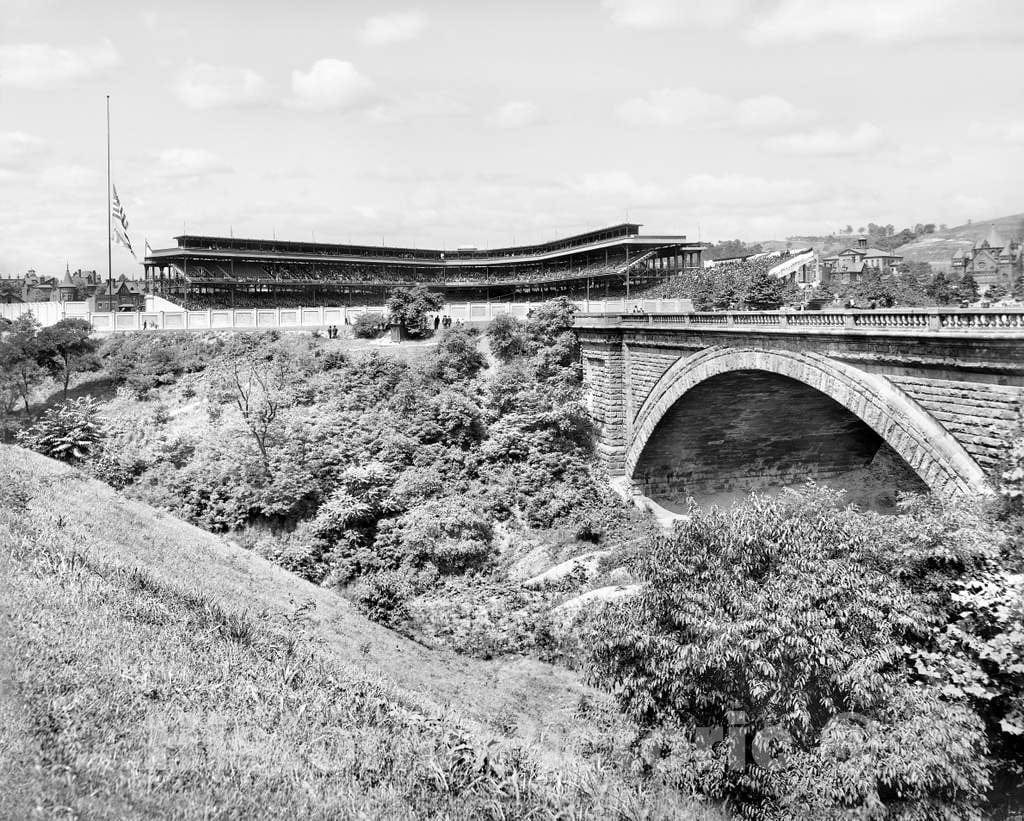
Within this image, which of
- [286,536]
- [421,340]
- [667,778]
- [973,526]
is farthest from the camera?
A: [421,340]

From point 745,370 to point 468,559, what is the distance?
463 inches

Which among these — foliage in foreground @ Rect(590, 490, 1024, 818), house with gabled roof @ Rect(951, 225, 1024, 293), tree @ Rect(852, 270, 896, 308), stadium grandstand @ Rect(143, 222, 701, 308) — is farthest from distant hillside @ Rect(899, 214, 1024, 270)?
foliage in foreground @ Rect(590, 490, 1024, 818)

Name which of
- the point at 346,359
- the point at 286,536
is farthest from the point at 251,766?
the point at 346,359

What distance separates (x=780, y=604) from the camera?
12.7 m

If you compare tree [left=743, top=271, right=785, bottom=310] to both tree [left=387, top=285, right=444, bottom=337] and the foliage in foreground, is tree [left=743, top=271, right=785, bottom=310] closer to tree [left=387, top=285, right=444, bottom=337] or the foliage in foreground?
tree [left=387, top=285, right=444, bottom=337]

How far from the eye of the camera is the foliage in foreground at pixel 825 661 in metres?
11.4

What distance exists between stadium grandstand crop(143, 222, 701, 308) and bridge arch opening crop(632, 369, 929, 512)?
2644 centimetres

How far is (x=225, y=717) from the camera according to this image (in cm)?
939

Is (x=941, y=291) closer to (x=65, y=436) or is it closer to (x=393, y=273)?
(x=393, y=273)

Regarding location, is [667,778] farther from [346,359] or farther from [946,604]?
[346,359]

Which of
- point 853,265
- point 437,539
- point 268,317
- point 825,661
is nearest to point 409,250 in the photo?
point 268,317

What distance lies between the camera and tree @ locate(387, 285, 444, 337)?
1770 inches

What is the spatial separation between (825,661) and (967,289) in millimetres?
52303

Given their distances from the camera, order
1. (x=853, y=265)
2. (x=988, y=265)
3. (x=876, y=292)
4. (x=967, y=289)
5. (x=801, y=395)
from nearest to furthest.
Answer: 1. (x=801, y=395)
2. (x=876, y=292)
3. (x=967, y=289)
4. (x=988, y=265)
5. (x=853, y=265)
